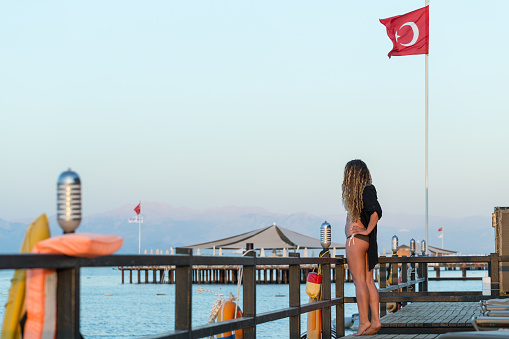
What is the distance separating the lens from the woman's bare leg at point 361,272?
693 cm

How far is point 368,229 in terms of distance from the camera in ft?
22.7

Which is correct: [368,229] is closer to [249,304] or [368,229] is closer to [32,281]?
[249,304]

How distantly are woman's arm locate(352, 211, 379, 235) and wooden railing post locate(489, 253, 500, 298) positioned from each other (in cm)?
305

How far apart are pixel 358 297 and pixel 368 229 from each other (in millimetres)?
655

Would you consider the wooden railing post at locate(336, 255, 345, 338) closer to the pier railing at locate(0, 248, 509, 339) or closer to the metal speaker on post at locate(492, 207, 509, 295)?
the pier railing at locate(0, 248, 509, 339)

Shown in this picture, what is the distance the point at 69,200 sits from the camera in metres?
3.20

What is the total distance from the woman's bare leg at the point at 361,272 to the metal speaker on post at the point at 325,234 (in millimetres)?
2247

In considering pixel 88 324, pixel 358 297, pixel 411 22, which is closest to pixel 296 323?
pixel 358 297

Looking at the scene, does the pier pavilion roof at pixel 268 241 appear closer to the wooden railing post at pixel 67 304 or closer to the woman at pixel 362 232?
the woman at pixel 362 232

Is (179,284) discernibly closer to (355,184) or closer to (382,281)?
(355,184)

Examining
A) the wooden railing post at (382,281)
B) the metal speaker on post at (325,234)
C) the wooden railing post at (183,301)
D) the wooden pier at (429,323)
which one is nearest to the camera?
the wooden railing post at (183,301)

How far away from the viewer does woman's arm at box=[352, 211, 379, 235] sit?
691 centimetres

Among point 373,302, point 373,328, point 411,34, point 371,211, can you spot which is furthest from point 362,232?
point 411,34

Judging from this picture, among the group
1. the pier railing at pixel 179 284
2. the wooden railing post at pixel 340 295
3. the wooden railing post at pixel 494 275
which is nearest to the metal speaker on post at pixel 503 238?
the wooden railing post at pixel 494 275
